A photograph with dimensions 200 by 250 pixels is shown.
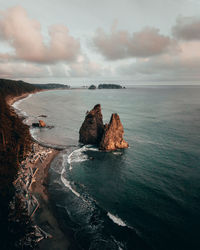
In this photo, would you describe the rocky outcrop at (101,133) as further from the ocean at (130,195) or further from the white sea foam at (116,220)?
the white sea foam at (116,220)

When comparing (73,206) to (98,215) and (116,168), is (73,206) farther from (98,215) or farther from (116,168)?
(116,168)

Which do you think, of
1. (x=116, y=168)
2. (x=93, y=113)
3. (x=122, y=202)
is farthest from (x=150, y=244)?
(x=93, y=113)

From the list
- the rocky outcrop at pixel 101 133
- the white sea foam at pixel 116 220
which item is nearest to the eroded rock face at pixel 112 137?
the rocky outcrop at pixel 101 133

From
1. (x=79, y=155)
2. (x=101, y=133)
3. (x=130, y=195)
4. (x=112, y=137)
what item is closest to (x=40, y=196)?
(x=130, y=195)

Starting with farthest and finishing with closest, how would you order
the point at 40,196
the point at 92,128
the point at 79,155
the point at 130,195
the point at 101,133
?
the point at 101,133 → the point at 92,128 → the point at 79,155 → the point at 130,195 → the point at 40,196

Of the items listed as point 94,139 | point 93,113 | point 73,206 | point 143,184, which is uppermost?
point 93,113

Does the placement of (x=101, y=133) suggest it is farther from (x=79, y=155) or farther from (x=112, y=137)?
(x=79, y=155)

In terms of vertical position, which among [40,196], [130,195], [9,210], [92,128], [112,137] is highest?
[92,128]

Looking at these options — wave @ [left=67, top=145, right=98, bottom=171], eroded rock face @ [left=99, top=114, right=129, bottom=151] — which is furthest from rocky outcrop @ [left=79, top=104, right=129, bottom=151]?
wave @ [left=67, top=145, right=98, bottom=171]
